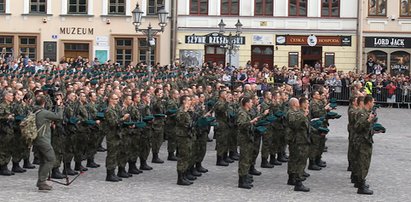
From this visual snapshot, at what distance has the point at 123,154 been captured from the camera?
58.9 ft

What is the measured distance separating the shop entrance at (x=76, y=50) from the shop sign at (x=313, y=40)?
11328 millimetres

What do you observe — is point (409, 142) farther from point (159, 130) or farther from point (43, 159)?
point (43, 159)

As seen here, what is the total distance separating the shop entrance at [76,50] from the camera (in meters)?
48.8

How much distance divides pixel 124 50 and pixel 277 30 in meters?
9.17

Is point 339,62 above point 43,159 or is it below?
above

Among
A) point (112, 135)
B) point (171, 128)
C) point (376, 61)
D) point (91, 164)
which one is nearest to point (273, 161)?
point (171, 128)

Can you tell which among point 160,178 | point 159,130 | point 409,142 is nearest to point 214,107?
point 159,130

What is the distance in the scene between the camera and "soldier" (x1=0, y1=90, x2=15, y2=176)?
58.9ft

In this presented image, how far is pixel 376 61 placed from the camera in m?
48.3

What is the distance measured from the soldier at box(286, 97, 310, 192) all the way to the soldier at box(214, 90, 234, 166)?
→ 11.7 ft

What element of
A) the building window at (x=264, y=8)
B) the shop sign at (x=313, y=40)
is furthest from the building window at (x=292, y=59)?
the building window at (x=264, y=8)

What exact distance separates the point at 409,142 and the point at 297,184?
33.3ft

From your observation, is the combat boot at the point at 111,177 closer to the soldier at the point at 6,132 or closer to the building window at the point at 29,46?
the soldier at the point at 6,132

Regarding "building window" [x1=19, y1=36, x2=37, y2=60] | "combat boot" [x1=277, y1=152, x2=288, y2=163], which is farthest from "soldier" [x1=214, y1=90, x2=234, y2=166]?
"building window" [x1=19, y1=36, x2=37, y2=60]
